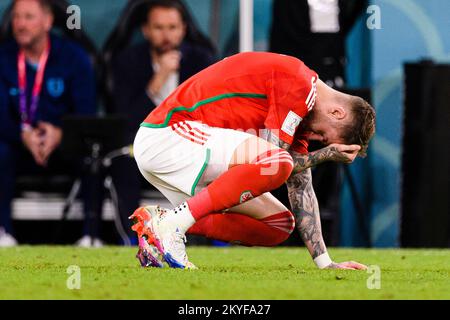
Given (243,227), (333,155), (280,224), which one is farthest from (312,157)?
(243,227)

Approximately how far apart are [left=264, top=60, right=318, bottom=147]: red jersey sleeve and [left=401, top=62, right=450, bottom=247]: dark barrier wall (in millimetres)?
4976

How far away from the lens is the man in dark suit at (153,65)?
11.8 metres

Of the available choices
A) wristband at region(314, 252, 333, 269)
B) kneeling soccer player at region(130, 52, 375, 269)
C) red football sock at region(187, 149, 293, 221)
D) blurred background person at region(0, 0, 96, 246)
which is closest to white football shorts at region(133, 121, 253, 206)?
kneeling soccer player at region(130, 52, 375, 269)

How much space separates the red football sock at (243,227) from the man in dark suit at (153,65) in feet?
15.4

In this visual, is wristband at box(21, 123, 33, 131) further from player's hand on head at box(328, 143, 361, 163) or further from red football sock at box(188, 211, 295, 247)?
player's hand on head at box(328, 143, 361, 163)

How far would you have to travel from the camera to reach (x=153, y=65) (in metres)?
11.9

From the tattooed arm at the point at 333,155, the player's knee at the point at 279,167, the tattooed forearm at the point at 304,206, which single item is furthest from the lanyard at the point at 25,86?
the player's knee at the point at 279,167

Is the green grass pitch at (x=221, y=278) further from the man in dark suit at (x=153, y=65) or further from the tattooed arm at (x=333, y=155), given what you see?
the man in dark suit at (x=153, y=65)

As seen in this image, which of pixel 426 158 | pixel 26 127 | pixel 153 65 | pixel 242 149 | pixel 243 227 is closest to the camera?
pixel 242 149

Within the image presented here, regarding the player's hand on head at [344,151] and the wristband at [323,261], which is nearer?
the player's hand on head at [344,151]

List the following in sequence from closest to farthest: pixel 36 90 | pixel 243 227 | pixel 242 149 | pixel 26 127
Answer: pixel 242 149
pixel 243 227
pixel 26 127
pixel 36 90

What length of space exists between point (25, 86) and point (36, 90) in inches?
4.9

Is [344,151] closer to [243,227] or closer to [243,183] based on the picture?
[243,183]
